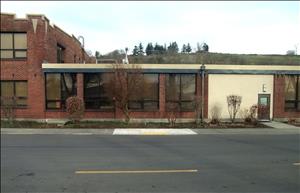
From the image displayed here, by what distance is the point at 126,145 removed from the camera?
13.6 m

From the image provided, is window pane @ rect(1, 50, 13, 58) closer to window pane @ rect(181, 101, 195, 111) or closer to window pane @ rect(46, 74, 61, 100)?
window pane @ rect(46, 74, 61, 100)

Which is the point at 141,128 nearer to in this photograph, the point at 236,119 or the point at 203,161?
the point at 236,119

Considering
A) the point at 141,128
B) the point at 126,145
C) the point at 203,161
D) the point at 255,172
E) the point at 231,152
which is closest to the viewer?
the point at 255,172

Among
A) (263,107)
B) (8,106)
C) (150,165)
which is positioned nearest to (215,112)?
(263,107)

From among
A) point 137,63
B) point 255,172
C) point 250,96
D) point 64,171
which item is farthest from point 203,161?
point 250,96

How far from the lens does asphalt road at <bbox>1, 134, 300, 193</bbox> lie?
287 inches

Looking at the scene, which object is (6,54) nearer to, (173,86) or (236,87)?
(173,86)

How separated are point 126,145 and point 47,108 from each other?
1082 centimetres

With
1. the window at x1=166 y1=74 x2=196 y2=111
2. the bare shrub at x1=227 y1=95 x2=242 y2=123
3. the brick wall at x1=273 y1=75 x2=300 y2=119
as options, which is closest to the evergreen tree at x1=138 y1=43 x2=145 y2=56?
the window at x1=166 y1=74 x2=196 y2=111

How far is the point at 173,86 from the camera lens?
23359 millimetres

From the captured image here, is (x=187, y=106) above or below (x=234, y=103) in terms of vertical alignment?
below

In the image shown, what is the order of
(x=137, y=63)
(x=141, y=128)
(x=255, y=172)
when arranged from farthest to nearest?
(x=137, y=63)
(x=141, y=128)
(x=255, y=172)

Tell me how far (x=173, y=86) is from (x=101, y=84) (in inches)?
173

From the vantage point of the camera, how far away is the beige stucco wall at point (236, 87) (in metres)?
23.4
